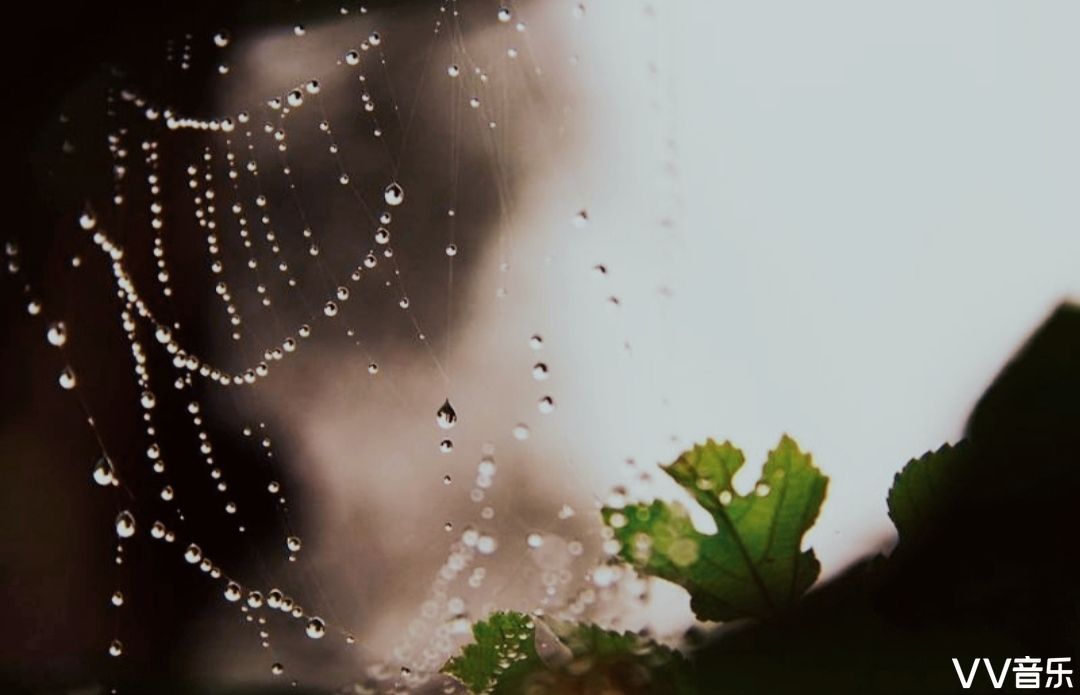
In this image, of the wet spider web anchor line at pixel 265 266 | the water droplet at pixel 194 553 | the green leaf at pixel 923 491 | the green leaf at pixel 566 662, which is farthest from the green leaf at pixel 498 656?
the water droplet at pixel 194 553

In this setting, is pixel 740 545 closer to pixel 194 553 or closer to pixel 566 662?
pixel 566 662

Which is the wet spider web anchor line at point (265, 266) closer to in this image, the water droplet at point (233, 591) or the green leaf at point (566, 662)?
the water droplet at point (233, 591)

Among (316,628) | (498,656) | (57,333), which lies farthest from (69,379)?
(498,656)

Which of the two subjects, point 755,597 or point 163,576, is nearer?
point 755,597

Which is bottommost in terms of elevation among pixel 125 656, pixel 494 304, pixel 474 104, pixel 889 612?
pixel 889 612

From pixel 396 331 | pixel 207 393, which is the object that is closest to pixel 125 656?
pixel 207 393

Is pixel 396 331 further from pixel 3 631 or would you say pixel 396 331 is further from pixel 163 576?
pixel 3 631

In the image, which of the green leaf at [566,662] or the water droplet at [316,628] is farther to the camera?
the water droplet at [316,628]
